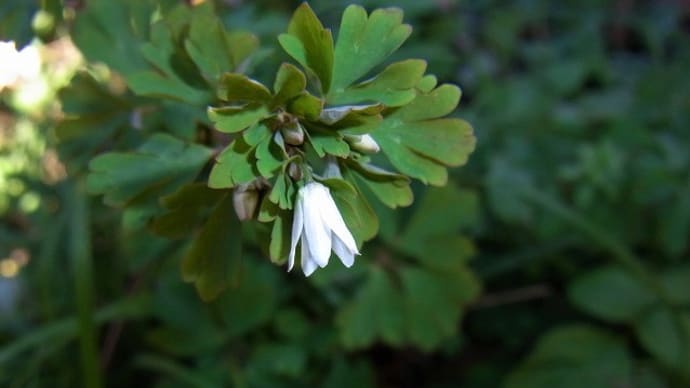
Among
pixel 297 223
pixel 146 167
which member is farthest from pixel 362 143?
pixel 146 167

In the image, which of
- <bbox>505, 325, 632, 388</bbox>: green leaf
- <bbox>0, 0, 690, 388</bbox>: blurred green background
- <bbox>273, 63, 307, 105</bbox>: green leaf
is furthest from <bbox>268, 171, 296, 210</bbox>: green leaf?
<bbox>505, 325, 632, 388</bbox>: green leaf

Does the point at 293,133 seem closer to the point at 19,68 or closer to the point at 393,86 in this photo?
the point at 393,86

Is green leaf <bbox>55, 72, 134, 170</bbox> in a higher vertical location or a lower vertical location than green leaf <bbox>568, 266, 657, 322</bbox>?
higher

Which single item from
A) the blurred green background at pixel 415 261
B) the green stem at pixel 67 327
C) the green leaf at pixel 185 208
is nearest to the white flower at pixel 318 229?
the green leaf at pixel 185 208

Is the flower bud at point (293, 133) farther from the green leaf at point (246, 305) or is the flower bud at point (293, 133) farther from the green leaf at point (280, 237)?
the green leaf at point (246, 305)

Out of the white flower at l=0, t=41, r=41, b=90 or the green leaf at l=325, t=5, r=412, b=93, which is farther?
the white flower at l=0, t=41, r=41, b=90

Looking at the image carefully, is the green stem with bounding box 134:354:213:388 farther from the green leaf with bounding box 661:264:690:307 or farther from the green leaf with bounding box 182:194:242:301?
the green leaf with bounding box 661:264:690:307
